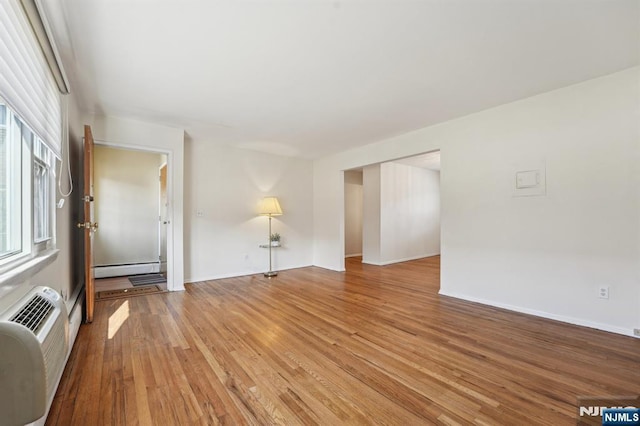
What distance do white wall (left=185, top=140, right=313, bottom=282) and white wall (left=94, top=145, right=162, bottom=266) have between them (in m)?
1.49

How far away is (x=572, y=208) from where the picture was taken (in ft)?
8.97

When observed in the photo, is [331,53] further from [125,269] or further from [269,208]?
[125,269]

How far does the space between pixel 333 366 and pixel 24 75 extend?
2490 mm

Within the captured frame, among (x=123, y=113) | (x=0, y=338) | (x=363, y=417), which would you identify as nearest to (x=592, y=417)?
(x=363, y=417)

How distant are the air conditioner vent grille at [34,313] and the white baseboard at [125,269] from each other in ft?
13.0

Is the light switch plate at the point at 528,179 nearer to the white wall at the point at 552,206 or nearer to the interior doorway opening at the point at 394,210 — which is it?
the white wall at the point at 552,206

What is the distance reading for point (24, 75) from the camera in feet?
4.64

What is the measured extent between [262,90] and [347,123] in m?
1.37

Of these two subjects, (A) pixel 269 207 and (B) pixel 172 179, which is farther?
(A) pixel 269 207

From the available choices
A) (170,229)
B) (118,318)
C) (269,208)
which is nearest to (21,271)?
(118,318)

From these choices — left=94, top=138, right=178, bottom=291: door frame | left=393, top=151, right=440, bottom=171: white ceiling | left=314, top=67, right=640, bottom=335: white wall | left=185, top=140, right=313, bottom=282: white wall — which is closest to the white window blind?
left=94, top=138, right=178, bottom=291: door frame

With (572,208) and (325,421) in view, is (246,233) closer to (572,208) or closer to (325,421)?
(325,421)

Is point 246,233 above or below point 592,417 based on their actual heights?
above

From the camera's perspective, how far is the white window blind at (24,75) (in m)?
1.19
